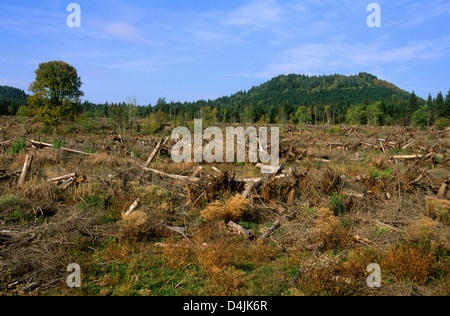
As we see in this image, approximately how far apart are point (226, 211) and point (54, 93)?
26242 millimetres

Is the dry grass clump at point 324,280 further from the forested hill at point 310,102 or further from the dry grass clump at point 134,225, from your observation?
the forested hill at point 310,102

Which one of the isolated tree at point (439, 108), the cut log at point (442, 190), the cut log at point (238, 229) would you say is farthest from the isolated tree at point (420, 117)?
the cut log at point (238, 229)

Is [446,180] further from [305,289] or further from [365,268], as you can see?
[305,289]

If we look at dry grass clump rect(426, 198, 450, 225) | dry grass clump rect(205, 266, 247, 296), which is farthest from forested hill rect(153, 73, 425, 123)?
dry grass clump rect(205, 266, 247, 296)

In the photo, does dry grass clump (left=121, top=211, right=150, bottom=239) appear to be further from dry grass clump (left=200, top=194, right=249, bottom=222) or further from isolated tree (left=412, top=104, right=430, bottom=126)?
isolated tree (left=412, top=104, right=430, bottom=126)

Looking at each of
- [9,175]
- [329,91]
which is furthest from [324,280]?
[329,91]

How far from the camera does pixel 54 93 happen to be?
83.3 ft

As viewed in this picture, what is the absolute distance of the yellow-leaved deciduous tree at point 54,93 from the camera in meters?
24.8

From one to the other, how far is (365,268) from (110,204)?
5960 mm

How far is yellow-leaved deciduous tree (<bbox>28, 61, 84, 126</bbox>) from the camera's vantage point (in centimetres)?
2481
